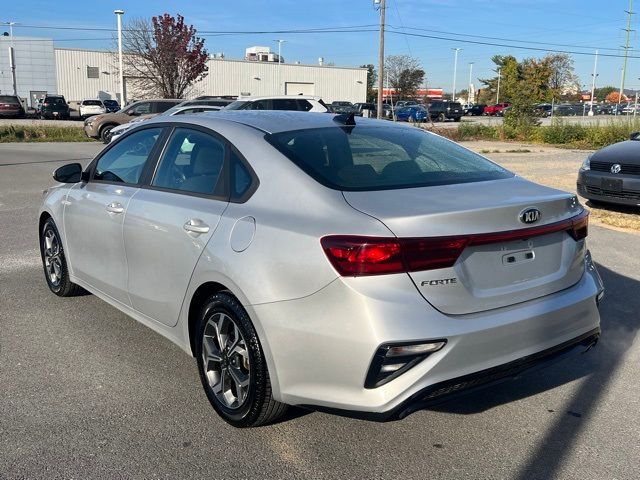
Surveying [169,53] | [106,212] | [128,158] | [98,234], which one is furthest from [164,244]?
[169,53]

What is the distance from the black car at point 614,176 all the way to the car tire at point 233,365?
757 centimetres

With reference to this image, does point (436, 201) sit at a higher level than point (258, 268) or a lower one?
higher

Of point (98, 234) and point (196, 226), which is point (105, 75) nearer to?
point (98, 234)

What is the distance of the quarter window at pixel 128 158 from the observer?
430 centimetres

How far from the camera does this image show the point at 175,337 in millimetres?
3791

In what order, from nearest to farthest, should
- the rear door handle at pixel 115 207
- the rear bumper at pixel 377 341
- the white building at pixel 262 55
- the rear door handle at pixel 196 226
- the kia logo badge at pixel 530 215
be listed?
1. the rear bumper at pixel 377 341
2. the kia logo badge at pixel 530 215
3. the rear door handle at pixel 196 226
4. the rear door handle at pixel 115 207
5. the white building at pixel 262 55

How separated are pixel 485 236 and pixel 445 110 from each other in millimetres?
55396

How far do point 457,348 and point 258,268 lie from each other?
3.24ft

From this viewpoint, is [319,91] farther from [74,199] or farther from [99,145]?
[74,199]

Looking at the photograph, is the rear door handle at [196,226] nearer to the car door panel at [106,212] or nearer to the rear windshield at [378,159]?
the rear windshield at [378,159]

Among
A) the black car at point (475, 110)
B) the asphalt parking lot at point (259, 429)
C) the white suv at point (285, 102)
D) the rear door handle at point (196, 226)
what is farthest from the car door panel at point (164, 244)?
the black car at point (475, 110)

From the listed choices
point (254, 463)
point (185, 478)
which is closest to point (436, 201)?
point (254, 463)

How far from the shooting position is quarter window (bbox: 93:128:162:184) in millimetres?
4301

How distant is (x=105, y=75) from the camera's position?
6009 centimetres
